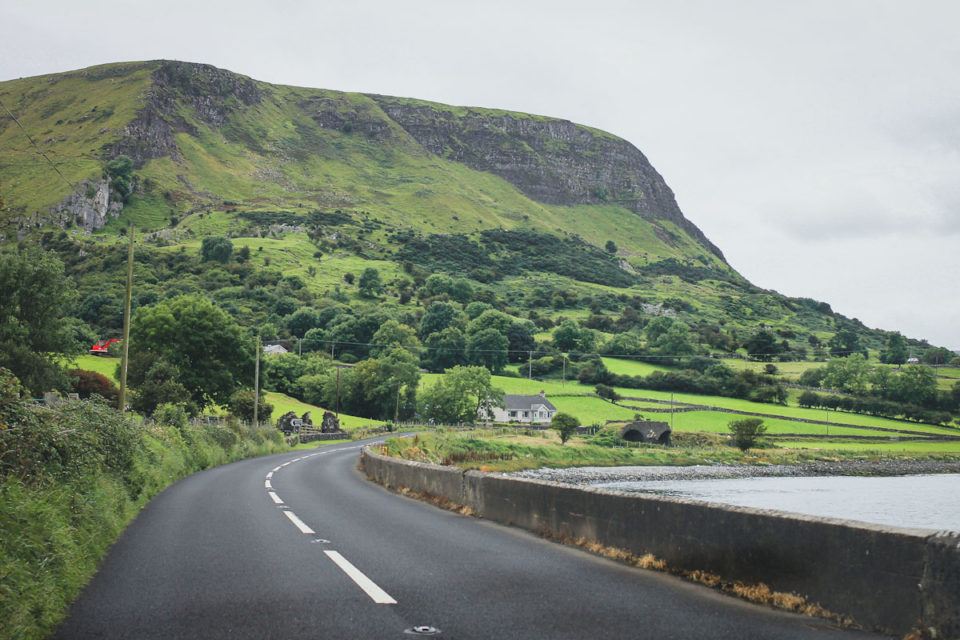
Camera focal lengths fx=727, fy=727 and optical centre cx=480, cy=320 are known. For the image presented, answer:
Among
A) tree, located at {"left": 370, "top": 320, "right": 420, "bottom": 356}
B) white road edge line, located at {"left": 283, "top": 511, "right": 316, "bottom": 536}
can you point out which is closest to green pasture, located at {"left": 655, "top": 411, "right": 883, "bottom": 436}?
tree, located at {"left": 370, "top": 320, "right": 420, "bottom": 356}

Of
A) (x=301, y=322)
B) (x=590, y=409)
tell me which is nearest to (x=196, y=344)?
(x=590, y=409)

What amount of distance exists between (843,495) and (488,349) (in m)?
78.7

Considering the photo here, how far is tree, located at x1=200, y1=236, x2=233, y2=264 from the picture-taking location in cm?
17188

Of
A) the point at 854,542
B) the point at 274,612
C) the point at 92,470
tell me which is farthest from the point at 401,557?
the point at 92,470

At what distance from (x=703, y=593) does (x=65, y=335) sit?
53.2 meters

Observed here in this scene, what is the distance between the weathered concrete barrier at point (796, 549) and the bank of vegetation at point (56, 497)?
5987 millimetres

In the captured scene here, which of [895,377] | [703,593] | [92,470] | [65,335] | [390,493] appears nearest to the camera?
[703,593]

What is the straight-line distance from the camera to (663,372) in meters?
126

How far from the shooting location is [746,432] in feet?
297

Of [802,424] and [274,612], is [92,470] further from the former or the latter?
[802,424]

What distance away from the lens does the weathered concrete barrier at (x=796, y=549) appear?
5.23 metres

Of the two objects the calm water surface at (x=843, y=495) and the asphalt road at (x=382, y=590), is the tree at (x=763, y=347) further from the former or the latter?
the asphalt road at (x=382, y=590)

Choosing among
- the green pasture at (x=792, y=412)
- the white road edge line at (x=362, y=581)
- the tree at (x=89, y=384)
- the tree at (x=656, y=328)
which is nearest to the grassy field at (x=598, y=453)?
the green pasture at (x=792, y=412)

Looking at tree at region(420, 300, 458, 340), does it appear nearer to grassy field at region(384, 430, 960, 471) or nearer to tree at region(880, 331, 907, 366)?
grassy field at region(384, 430, 960, 471)
